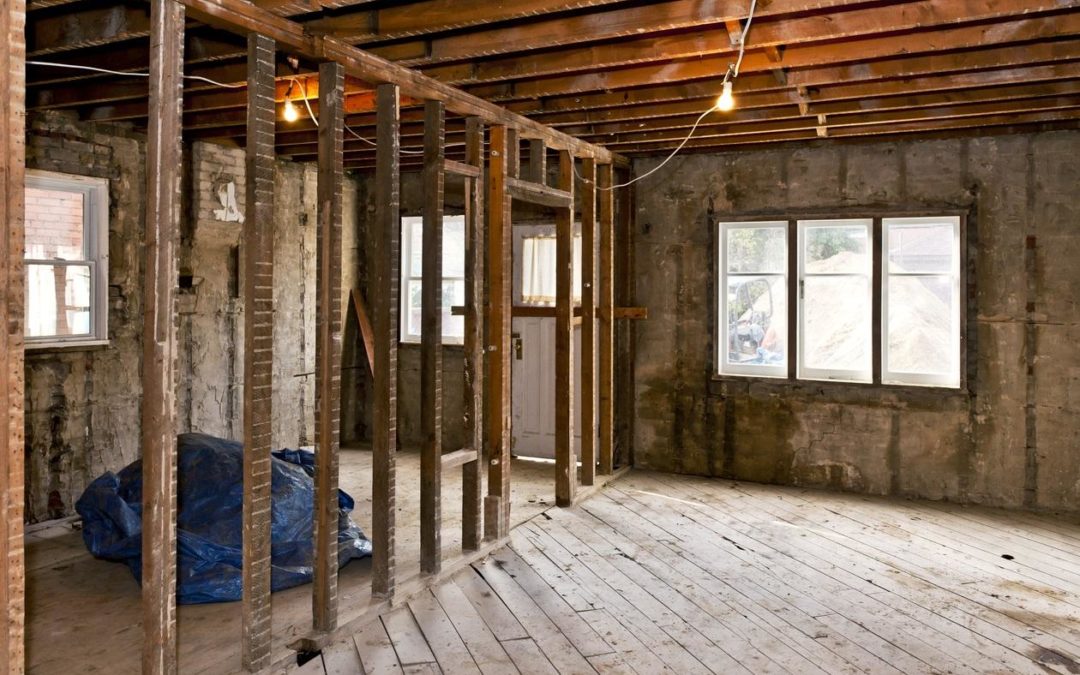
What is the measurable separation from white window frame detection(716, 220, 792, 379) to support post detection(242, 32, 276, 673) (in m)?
4.29

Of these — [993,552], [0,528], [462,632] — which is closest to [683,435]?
[993,552]

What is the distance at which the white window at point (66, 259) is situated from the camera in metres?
5.07

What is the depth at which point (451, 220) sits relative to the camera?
7.55 m

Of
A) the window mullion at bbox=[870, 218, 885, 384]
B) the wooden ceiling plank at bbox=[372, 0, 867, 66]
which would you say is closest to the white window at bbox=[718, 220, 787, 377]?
the window mullion at bbox=[870, 218, 885, 384]

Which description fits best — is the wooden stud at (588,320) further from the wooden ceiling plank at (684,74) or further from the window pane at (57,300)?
the window pane at (57,300)

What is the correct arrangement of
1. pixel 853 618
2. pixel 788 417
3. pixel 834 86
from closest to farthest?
pixel 853 618 → pixel 834 86 → pixel 788 417

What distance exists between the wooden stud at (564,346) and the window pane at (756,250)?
1.68 metres

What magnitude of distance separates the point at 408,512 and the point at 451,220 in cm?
324

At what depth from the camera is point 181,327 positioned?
6.14 metres

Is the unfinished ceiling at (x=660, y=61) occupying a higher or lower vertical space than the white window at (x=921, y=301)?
higher

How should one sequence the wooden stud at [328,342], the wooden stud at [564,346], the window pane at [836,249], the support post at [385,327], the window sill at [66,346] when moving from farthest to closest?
the window pane at [836,249], the wooden stud at [564,346], the window sill at [66,346], the support post at [385,327], the wooden stud at [328,342]

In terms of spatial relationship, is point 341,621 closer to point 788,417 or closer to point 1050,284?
point 788,417

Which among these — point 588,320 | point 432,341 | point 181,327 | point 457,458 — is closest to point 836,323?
point 588,320

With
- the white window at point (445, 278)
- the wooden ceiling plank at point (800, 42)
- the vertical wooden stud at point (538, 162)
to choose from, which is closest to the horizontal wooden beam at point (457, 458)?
the vertical wooden stud at point (538, 162)
